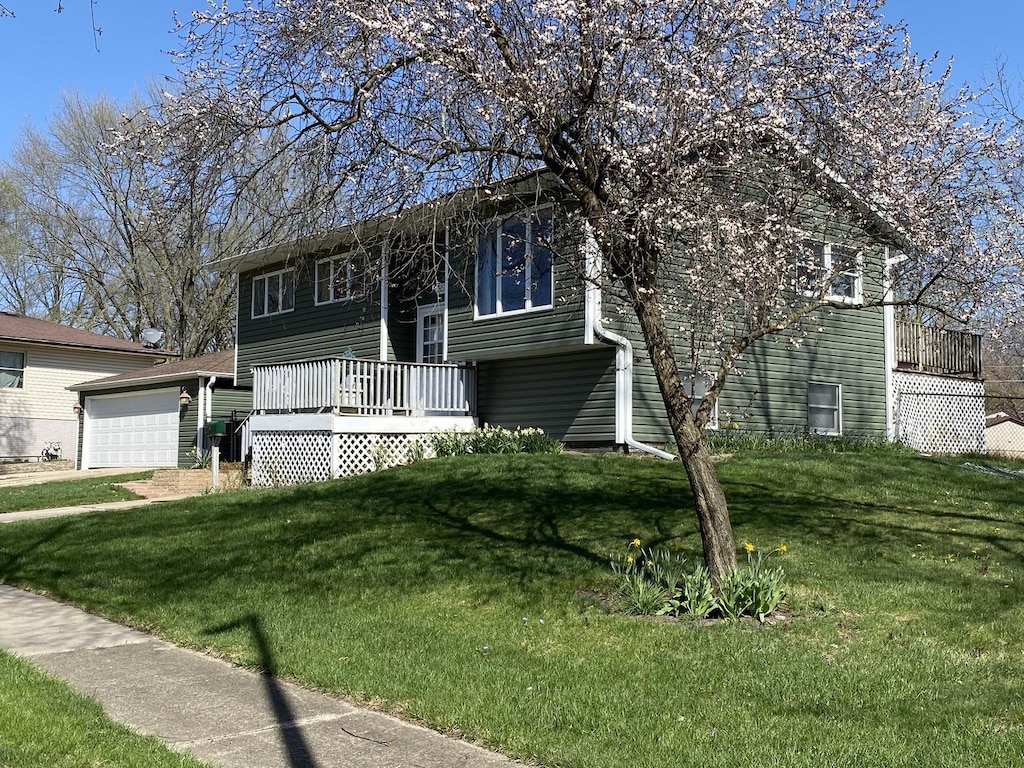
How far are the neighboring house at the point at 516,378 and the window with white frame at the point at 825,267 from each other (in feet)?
9.60

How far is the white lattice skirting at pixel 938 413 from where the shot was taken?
Result: 20.2 meters

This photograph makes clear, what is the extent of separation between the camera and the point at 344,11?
27.6 ft

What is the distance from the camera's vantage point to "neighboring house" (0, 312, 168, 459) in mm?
30719

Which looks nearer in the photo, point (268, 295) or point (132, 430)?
point (268, 295)

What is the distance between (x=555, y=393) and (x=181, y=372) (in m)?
12.1

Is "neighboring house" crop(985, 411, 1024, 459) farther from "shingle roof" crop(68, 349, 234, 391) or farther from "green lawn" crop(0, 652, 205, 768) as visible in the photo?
"green lawn" crop(0, 652, 205, 768)

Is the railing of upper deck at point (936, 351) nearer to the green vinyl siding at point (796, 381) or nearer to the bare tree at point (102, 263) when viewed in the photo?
the green vinyl siding at point (796, 381)

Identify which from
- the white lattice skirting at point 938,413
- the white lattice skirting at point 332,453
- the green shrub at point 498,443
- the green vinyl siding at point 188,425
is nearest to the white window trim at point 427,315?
the green shrub at point 498,443

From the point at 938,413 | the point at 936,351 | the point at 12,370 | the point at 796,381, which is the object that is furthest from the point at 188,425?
the point at 936,351

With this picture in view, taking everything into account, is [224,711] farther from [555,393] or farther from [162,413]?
[162,413]

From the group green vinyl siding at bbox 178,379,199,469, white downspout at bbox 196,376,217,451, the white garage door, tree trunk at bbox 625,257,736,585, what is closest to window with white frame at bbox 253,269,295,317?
white downspout at bbox 196,376,217,451

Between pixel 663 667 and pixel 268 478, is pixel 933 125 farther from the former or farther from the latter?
pixel 268 478

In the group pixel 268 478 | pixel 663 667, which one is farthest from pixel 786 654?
pixel 268 478

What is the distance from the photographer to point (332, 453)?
17.1 metres
